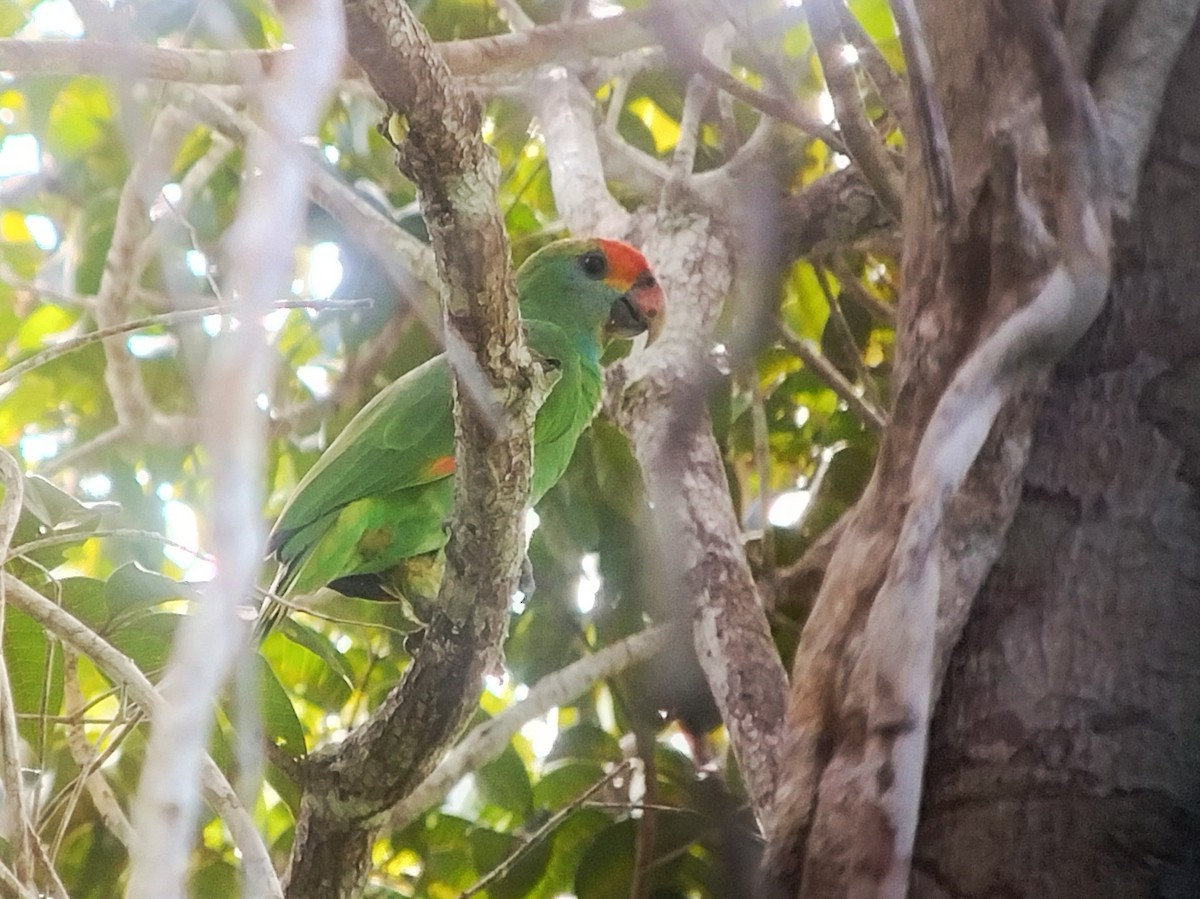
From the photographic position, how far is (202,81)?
0.88 meters

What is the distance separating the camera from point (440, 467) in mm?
1295

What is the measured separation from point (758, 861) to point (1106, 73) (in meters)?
0.60

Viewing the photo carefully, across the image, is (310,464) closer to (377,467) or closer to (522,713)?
(377,467)

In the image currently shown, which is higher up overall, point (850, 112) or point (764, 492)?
point (850, 112)

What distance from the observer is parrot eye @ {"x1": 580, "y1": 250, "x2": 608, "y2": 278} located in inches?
56.4

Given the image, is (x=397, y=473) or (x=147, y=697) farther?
(x=397, y=473)

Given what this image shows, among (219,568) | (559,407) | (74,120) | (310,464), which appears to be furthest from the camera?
(310,464)

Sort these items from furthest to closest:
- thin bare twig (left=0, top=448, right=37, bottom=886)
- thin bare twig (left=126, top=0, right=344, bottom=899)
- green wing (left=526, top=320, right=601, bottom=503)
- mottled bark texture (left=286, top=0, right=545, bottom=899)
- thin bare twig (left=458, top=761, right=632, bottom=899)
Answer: green wing (left=526, top=320, right=601, bottom=503) → thin bare twig (left=458, top=761, right=632, bottom=899) → thin bare twig (left=0, top=448, right=37, bottom=886) → mottled bark texture (left=286, top=0, right=545, bottom=899) → thin bare twig (left=126, top=0, right=344, bottom=899)

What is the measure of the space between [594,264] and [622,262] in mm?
42

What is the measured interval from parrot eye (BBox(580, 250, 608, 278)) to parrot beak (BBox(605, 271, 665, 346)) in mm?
40

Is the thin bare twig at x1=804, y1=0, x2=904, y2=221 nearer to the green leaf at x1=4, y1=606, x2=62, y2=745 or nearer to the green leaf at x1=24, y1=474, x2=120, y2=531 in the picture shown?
the green leaf at x1=24, y1=474, x2=120, y2=531

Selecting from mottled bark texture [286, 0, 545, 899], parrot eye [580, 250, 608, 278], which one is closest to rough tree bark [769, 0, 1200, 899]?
mottled bark texture [286, 0, 545, 899]

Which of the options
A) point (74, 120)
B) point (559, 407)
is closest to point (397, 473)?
point (559, 407)

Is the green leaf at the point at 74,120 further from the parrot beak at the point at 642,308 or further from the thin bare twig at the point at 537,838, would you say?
the thin bare twig at the point at 537,838
